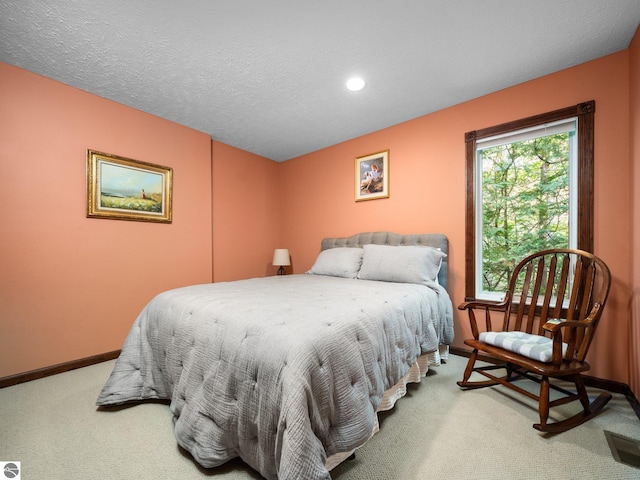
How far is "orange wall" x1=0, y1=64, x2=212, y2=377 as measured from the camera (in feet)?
7.16

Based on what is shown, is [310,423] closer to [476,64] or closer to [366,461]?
[366,461]

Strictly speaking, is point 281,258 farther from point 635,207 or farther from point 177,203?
point 635,207

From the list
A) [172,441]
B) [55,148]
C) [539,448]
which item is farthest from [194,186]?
[539,448]

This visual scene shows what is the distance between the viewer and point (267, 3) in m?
1.62

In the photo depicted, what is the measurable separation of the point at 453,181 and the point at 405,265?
1065 mm

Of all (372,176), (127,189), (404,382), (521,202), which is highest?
(372,176)

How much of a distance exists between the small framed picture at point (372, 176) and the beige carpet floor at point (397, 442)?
2257 millimetres

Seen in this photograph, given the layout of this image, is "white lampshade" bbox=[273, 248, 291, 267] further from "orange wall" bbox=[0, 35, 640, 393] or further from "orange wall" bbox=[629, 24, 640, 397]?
"orange wall" bbox=[629, 24, 640, 397]

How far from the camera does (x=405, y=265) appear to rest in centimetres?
254

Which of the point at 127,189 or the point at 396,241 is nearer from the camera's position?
the point at 127,189

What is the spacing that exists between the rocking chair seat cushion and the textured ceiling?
2.10 metres

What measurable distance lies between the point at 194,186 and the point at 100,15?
6.04 feet

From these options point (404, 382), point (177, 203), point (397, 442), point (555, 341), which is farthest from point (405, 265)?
point (177, 203)

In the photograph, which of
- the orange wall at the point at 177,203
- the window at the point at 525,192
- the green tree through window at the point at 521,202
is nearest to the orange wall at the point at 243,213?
the orange wall at the point at 177,203
